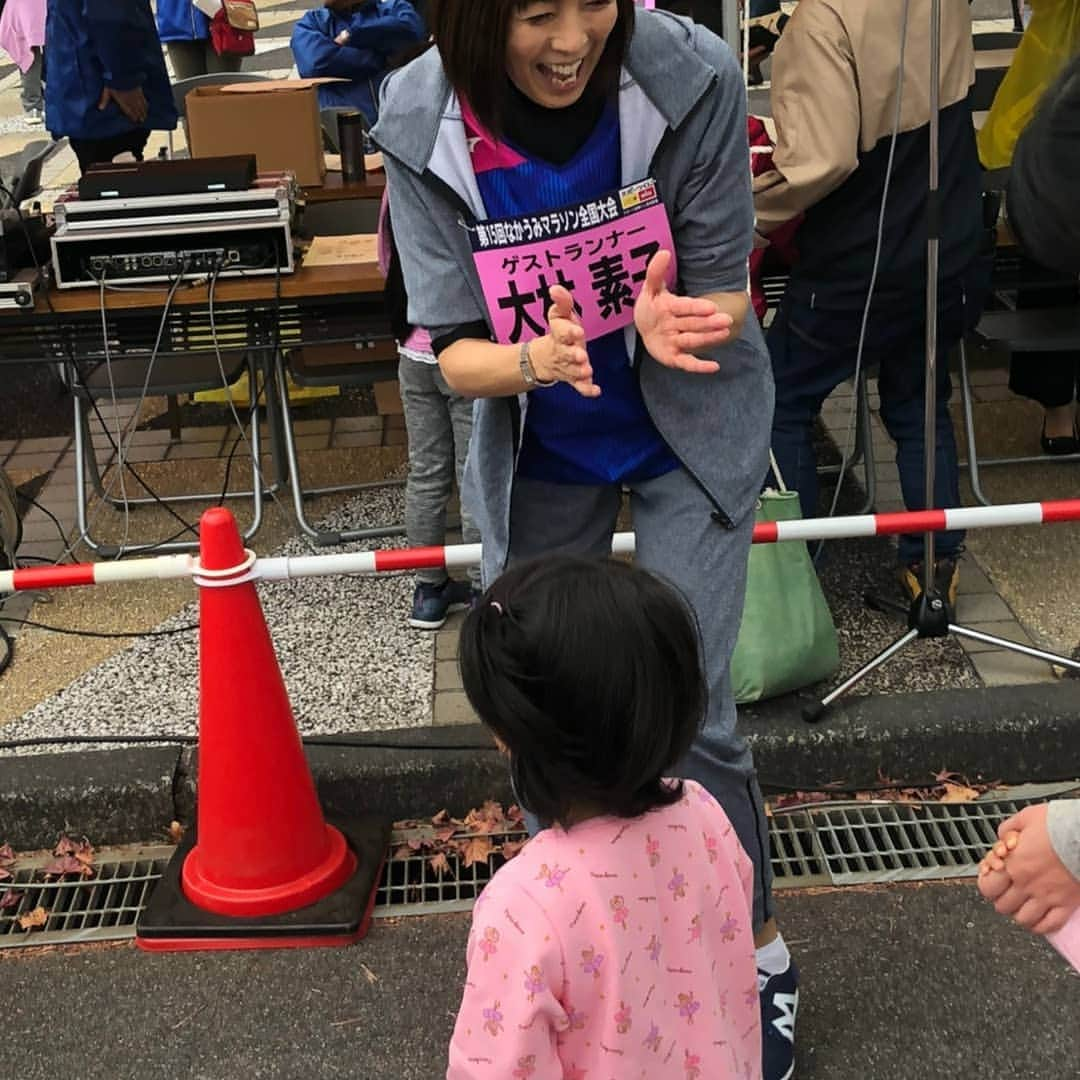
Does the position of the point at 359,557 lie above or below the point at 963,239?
below

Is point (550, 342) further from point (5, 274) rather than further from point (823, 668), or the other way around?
point (5, 274)

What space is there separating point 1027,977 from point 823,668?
0.97 metres

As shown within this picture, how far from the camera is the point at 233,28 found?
7980 mm

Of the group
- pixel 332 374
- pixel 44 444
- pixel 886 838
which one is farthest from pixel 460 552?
pixel 44 444

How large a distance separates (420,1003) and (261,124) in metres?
3.53

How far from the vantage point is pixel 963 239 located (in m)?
3.79

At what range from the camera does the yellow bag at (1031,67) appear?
441cm

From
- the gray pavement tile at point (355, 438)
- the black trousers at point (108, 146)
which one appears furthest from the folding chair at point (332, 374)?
the black trousers at point (108, 146)

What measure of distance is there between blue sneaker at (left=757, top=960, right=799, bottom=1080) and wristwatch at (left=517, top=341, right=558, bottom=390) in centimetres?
118

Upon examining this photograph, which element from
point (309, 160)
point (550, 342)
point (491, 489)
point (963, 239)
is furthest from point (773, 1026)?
point (309, 160)

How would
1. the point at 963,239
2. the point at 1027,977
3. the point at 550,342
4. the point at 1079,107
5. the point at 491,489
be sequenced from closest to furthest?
the point at 1079,107, the point at 550,342, the point at 491,489, the point at 1027,977, the point at 963,239

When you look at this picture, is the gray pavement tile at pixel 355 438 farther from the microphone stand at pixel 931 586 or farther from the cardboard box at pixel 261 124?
the microphone stand at pixel 931 586

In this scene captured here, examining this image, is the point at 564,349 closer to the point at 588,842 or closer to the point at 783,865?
the point at 588,842

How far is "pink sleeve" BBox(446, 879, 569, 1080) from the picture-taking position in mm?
1574
